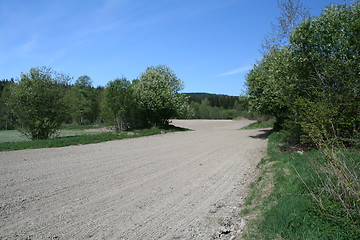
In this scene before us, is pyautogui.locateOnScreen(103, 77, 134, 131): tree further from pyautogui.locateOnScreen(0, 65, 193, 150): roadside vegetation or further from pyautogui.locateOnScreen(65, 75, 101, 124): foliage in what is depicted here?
pyautogui.locateOnScreen(65, 75, 101, 124): foliage

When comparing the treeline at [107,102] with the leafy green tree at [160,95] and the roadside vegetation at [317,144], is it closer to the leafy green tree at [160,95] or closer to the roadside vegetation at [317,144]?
the leafy green tree at [160,95]

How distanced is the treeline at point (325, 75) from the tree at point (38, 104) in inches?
680

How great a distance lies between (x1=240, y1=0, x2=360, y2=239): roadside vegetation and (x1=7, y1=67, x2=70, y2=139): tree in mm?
16982

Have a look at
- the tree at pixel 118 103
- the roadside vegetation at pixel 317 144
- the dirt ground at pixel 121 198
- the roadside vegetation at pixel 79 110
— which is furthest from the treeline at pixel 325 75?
the tree at pixel 118 103

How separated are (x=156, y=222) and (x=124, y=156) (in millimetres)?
7552

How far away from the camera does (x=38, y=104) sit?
66.2 feet

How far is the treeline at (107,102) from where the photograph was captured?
65.3 ft

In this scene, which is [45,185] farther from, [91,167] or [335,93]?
[335,93]

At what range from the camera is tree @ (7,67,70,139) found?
1975cm

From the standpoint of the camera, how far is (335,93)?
368 inches

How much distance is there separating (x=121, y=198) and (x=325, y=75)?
9.06 metres

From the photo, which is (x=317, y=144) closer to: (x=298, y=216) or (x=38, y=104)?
(x=298, y=216)

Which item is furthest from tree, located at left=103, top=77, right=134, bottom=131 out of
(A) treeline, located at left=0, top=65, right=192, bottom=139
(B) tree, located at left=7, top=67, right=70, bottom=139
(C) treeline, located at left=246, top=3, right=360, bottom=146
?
(C) treeline, located at left=246, top=3, right=360, bottom=146

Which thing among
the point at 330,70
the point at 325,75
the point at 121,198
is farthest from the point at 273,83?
the point at 121,198
